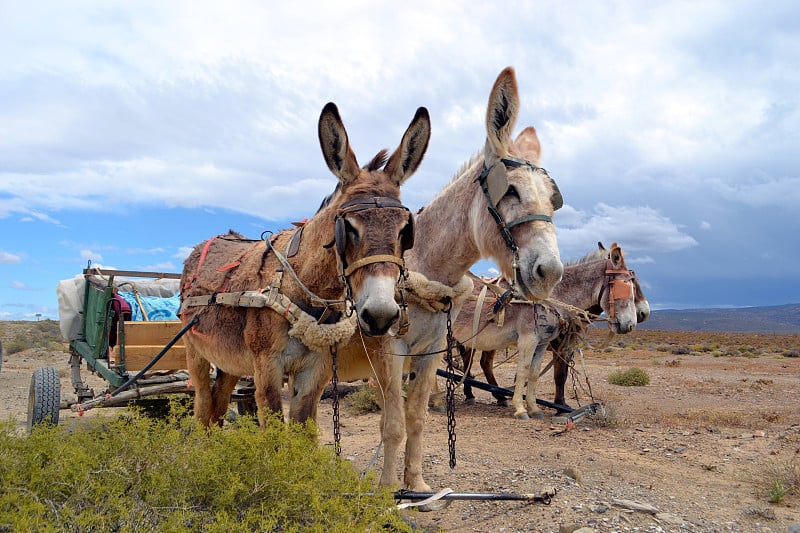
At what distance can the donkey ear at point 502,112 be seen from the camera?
353 cm

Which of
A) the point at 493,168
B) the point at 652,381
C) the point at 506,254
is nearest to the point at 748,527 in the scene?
the point at 506,254

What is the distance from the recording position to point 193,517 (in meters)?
2.20

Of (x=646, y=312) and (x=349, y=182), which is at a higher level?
(x=349, y=182)

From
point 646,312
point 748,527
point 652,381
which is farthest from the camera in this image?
point 652,381

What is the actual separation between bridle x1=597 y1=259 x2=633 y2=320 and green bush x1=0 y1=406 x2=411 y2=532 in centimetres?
715

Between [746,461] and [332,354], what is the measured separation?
544 centimetres

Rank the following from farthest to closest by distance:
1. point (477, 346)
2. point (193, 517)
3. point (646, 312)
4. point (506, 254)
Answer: point (477, 346) < point (646, 312) < point (506, 254) < point (193, 517)

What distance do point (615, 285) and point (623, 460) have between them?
11.1ft

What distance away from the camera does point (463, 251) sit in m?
3.91

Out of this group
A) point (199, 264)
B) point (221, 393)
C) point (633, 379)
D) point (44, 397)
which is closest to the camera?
point (199, 264)

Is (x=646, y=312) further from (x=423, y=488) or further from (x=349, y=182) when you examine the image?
(x=349, y=182)

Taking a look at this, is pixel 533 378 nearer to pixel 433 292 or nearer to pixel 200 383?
pixel 433 292

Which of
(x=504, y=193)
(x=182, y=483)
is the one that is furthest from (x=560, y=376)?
(x=182, y=483)

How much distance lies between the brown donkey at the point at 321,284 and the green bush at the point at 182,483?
579mm
